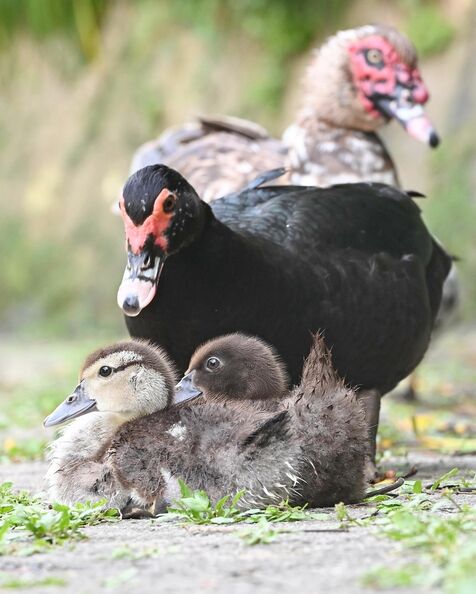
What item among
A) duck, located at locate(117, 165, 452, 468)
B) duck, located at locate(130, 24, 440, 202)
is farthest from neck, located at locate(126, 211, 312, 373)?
duck, located at locate(130, 24, 440, 202)

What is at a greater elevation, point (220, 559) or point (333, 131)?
point (333, 131)

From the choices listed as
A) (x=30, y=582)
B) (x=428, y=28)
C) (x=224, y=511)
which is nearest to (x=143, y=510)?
(x=224, y=511)

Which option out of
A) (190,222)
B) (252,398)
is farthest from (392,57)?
(252,398)

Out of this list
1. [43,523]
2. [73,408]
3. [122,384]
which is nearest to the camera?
[43,523]

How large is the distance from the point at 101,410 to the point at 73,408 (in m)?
0.11

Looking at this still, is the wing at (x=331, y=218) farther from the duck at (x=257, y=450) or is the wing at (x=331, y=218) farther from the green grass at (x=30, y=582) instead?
the green grass at (x=30, y=582)

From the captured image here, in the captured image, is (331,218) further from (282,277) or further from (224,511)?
(224,511)

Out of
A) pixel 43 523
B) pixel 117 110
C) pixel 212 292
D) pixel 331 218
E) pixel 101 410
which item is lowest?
pixel 43 523

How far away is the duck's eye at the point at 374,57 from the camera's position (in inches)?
277

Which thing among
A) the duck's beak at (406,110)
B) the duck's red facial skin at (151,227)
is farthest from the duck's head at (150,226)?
the duck's beak at (406,110)

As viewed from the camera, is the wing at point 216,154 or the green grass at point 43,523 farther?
the wing at point 216,154

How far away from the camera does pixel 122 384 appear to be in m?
3.87

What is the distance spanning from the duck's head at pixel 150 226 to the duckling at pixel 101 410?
0.69 ft

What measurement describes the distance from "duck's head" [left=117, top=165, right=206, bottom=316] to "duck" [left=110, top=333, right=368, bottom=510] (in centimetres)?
59
